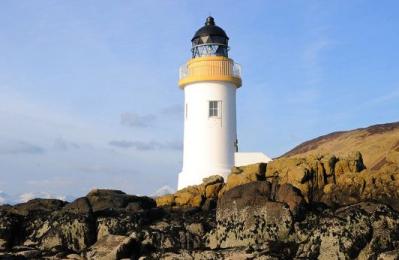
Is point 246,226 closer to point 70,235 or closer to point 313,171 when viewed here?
point 70,235

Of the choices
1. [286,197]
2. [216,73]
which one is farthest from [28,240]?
[216,73]

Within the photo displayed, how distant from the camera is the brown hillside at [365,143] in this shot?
125 ft

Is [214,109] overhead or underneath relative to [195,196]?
overhead

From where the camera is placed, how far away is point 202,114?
97.5 feet

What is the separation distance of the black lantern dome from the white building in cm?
43

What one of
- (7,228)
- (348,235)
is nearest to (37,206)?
(7,228)

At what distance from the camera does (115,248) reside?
15977 mm

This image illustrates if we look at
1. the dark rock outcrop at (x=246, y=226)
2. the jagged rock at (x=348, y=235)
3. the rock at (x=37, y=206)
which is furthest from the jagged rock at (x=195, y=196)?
the jagged rock at (x=348, y=235)

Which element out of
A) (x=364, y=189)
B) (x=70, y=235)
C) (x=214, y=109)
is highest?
(x=214, y=109)

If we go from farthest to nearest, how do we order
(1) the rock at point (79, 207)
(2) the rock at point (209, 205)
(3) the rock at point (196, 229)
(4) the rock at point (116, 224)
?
1. (2) the rock at point (209, 205)
2. (1) the rock at point (79, 207)
3. (4) the rock at point (116, 224)
4. (3) the rock at point (196, 229)

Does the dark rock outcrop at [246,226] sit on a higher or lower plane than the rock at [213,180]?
lower

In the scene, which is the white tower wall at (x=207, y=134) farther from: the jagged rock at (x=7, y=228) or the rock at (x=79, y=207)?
the jagged rock at (x=7, y=228)

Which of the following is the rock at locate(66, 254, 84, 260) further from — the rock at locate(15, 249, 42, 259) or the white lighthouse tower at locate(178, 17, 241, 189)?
the white lighthouse tower at locate(178, 17, 241, 189)

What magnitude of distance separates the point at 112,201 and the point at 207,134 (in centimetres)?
757
